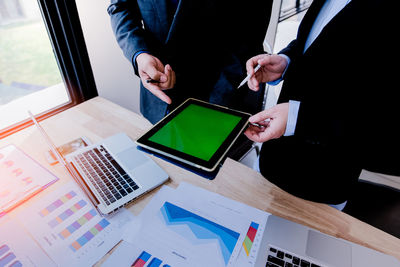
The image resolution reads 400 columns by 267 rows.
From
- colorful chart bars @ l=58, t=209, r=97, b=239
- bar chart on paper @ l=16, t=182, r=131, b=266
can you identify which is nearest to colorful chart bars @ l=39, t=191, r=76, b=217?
bar chart on paper @ l=16, t=182, r=131, b=266

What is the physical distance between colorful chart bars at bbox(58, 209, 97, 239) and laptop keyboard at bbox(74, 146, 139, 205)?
0.20 feet

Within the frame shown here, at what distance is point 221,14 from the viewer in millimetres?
1171

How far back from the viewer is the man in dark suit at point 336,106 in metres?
0.69

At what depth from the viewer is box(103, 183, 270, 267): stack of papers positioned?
0.65 m

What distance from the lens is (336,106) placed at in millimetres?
726

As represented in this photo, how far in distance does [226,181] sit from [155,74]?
1.76 feet

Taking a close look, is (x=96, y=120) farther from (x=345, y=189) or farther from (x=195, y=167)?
(x=345, y=189)

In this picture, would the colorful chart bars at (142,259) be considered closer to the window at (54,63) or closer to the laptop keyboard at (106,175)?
the laptop keyboard at (106,175)

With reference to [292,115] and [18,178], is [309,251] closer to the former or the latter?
[292,115]

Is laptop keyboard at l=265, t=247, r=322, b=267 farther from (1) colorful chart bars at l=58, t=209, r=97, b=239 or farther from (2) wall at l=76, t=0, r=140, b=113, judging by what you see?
(2) wall at l=76, t=0, r=140, b=113

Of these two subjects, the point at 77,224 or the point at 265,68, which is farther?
the point at 265,68

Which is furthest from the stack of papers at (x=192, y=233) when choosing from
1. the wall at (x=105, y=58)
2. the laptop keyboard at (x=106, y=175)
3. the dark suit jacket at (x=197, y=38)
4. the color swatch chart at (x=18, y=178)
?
the wall at (x=105, y=58)

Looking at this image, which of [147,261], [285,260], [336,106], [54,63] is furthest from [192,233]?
[54,63]

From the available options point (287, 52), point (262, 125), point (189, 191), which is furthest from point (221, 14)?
point (189, 191)
